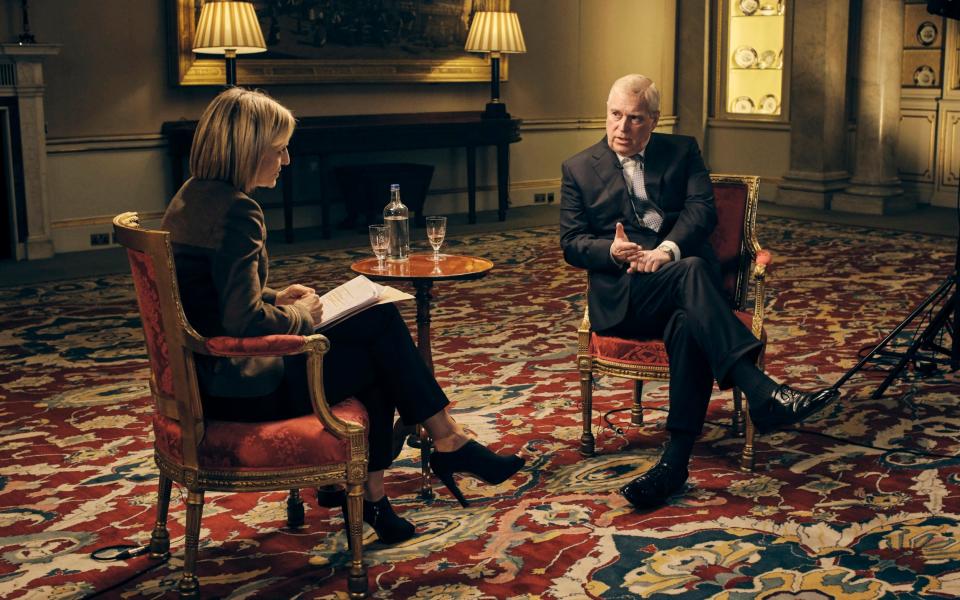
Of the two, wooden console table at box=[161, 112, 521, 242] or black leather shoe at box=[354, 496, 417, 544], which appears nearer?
black leather shoe at box=[354, 496, 417, 544]

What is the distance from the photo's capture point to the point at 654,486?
10.6 ft

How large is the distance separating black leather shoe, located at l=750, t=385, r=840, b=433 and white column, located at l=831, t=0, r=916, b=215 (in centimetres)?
697

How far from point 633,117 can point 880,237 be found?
519 cm

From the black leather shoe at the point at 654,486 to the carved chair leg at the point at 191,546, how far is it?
1.25 metres

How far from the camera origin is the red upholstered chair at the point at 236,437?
2.59m

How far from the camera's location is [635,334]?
3604 millimetres

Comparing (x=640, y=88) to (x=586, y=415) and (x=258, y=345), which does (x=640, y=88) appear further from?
(x=258, y=345)

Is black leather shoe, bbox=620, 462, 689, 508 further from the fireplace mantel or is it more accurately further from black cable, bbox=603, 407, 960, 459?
Result: the fireplace mantel

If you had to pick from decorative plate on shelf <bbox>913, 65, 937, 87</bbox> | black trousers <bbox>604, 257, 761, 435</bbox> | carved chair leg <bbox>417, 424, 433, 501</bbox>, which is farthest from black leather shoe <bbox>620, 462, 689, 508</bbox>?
decorative plate on shelf <bbox>913, 65, 937, 87</bbox>

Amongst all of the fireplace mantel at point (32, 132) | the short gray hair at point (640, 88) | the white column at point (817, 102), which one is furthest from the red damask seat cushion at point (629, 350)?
the white column at point (817, 102)

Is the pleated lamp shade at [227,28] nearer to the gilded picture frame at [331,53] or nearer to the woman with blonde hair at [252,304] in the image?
the gilded picture frame at [331,53]

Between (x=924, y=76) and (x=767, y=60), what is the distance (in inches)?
56.6

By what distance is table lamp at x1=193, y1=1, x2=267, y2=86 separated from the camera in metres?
7.27

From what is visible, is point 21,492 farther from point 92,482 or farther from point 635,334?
point 635,334
